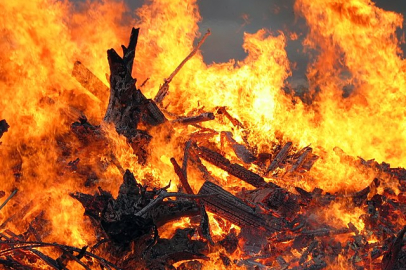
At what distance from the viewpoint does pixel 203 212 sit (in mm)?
5277

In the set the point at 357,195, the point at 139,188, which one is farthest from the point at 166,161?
the point at 357,195

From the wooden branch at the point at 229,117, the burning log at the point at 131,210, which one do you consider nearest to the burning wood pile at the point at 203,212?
the burning log at the point at 131,210

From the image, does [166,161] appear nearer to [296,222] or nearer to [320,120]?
[296,222]

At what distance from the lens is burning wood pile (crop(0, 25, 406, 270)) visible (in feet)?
14.3

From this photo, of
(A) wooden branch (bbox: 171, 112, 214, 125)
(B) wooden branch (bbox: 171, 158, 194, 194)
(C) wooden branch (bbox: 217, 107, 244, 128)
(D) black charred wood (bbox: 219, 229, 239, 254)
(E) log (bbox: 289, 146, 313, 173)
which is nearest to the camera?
(D) black charred wood (bbox: 219, 229, 239, 254)

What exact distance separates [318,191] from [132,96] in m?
4.23

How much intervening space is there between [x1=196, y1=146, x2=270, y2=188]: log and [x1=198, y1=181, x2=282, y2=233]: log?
3.88 feet

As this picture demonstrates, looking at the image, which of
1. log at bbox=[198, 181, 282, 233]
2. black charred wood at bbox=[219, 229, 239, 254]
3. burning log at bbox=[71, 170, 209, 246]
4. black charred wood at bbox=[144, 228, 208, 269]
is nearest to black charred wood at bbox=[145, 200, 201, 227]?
burning log at bbox=[71, 170, 209, 246]

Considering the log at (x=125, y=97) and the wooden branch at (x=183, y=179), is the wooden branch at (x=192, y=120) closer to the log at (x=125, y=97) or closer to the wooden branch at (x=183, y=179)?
the log at (x=125, y=97)

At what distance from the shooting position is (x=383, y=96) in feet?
35.0

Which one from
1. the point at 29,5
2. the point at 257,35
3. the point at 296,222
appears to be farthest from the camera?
the point at 257,35

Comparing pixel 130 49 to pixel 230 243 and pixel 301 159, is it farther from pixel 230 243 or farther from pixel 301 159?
pixel 301 159

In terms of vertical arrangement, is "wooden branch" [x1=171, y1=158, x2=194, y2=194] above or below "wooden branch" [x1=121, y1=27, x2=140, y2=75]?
below

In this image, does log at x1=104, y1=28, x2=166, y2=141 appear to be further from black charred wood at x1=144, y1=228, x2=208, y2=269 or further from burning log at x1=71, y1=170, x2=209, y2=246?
black charred wood at x1=144, y1=228, x2=208, y2=269
